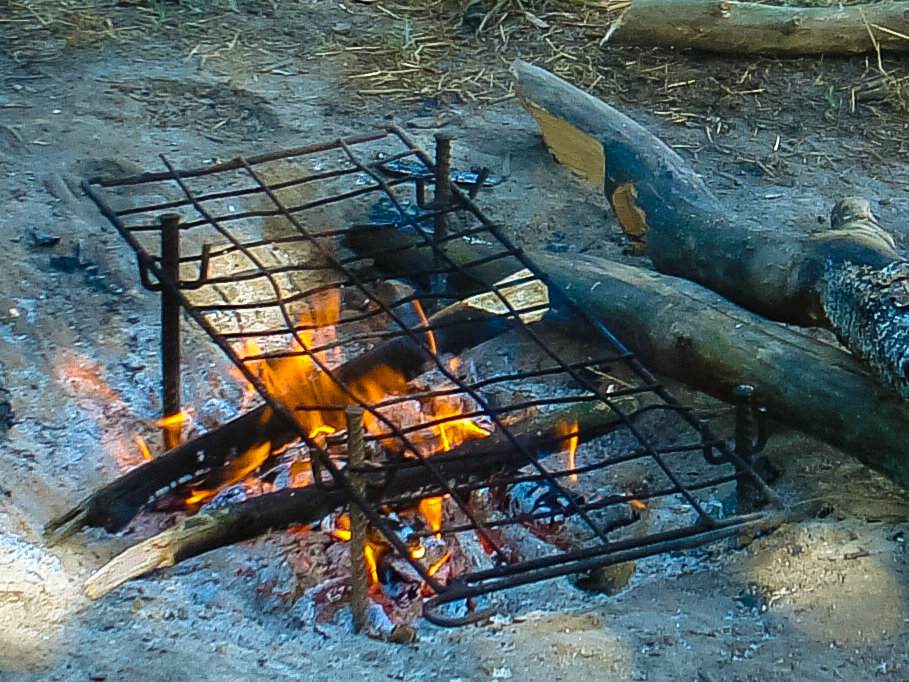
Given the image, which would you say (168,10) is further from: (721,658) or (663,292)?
(721,658)

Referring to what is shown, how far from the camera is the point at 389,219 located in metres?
4.10

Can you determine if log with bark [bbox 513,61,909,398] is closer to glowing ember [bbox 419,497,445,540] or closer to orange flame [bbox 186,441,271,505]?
glowing ember [bbox 419,497,445,540]

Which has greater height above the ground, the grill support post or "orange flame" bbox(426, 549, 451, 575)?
the grill support post

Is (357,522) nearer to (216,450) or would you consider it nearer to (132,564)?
(132,564)

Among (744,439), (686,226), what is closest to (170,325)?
(744,439)

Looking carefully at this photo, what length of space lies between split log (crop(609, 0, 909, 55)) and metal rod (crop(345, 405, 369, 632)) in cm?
401

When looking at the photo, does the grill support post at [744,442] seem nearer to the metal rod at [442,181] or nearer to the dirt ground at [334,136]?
the dirt ground at [334,136]

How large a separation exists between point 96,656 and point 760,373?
67.4 inches

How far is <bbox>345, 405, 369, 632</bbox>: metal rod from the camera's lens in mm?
2295

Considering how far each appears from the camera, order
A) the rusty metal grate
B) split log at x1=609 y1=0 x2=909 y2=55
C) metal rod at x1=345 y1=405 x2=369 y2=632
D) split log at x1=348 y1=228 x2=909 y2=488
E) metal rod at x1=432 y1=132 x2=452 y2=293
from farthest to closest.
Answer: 1. split log at x1=609 y1=0 x2=909 y2=55
2. metal rod at x1=432 y1=132 x2=452 y2=293
3. split log at x1=348 y1=228 x2=909 y2=488
4. the rusty metal grate
5. metal rod at x1=345 y1=405 x2=369 y2=632

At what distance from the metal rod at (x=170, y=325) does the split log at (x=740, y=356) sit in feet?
3.77

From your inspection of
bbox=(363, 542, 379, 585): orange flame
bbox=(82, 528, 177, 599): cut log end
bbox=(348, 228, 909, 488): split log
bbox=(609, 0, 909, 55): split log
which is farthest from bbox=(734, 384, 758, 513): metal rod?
bbox=(609, 0, 909, 55): split log

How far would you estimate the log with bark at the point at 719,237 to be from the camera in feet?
9.41

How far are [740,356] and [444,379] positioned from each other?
1.01m
